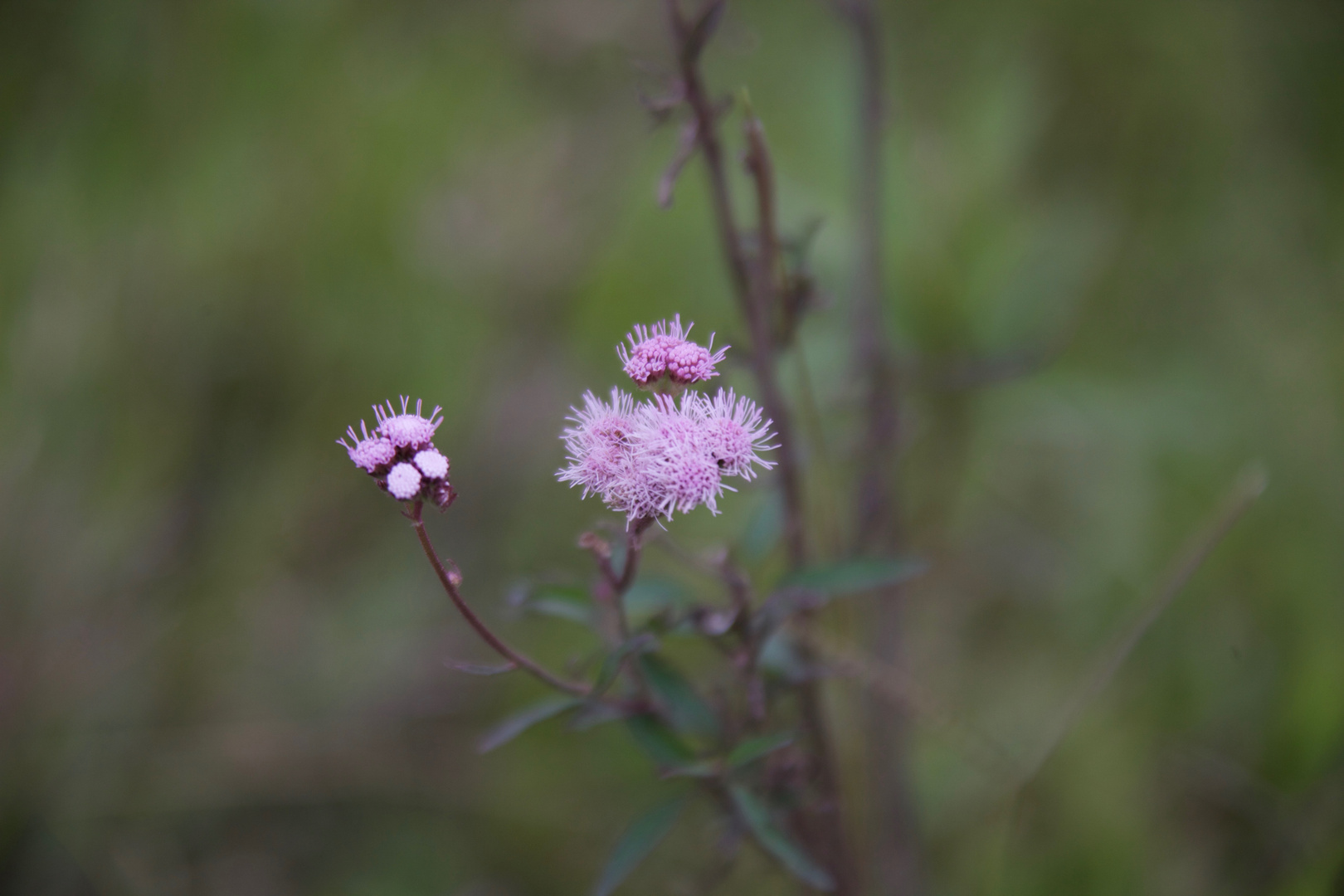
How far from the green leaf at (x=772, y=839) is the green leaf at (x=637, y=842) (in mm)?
85

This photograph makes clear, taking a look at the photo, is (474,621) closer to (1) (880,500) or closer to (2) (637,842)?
(2) (637,842)

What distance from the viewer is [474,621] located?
941 mm

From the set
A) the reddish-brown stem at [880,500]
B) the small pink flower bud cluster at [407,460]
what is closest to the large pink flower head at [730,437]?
the small pink flower bud cluster at [407,460]

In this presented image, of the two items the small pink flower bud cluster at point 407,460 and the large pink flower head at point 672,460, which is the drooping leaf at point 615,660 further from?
the small pink flower bud cluster at point 407,460

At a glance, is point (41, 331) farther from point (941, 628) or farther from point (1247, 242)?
point (1247, 242)

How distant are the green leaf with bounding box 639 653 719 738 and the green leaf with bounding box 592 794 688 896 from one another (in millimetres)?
96

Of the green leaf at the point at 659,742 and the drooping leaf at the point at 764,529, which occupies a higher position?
the drooping leaf at the point at 764,529

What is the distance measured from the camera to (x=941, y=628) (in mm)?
2213

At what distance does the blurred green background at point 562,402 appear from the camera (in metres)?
1.91

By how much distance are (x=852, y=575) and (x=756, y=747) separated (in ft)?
0.99

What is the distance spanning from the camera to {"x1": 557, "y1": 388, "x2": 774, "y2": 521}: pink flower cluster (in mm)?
975

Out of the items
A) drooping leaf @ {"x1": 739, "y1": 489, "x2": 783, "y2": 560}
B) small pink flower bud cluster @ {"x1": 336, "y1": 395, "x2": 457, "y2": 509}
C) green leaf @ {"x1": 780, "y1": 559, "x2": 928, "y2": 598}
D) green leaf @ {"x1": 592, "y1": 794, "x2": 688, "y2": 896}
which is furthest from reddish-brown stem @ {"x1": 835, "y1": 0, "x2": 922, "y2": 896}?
small pink flower bud cluster @ {"x1": 336, "y1": 395, "x2": 457, "y2": 509}

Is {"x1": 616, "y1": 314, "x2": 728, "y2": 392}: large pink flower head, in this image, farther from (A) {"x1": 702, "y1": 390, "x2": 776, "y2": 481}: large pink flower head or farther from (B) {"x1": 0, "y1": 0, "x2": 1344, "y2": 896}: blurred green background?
(B) {"x1": 0, "y1": 0, "x2": 1344, "y2": 896}: blurred green background

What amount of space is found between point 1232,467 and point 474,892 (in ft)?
6.40
